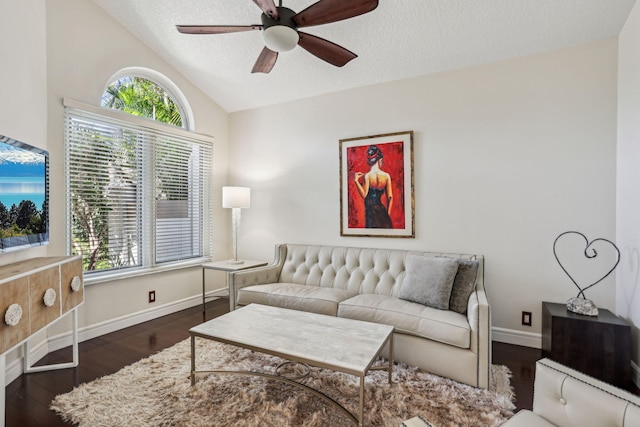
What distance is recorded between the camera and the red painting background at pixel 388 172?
3338mm

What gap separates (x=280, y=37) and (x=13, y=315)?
87.1 inches

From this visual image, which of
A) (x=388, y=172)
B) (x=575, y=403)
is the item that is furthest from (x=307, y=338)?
(x=388, y=172)

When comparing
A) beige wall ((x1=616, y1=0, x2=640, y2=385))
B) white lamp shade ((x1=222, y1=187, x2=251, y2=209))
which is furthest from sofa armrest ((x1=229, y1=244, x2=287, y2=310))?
beige wall ((x1=616, y1=0, x2=640, y2=385))

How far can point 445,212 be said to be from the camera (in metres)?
3.14

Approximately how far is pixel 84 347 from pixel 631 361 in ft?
14.6

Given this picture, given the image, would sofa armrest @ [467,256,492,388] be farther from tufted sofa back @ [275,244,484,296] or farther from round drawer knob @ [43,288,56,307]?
round drawer knob @ [43,288,56,307]

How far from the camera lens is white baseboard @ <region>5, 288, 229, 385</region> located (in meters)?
2.29

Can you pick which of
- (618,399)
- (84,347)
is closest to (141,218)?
(84,347)

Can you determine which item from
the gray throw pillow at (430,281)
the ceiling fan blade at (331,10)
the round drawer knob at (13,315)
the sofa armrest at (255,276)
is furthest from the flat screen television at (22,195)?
the gray throw pillow at (430,281)

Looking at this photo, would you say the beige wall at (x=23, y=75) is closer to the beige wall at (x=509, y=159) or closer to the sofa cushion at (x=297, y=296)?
the sofa cushion at (x=297, y=296)

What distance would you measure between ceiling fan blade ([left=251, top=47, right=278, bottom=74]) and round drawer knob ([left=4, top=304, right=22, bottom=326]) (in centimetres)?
224

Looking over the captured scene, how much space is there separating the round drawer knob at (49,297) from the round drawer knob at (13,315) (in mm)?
252

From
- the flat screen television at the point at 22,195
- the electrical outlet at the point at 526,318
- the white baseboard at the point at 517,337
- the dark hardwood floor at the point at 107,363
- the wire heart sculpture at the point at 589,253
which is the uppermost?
the flat screen television at the point at 22,195

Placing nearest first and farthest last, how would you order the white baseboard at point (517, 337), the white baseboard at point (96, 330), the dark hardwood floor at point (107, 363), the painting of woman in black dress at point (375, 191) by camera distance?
the dark hardwood floor at point (107, 363), the white baseboard at point (96, 330), the white baseboard at point (517, 337), the painting of woman in black dress at point (375, 191)
